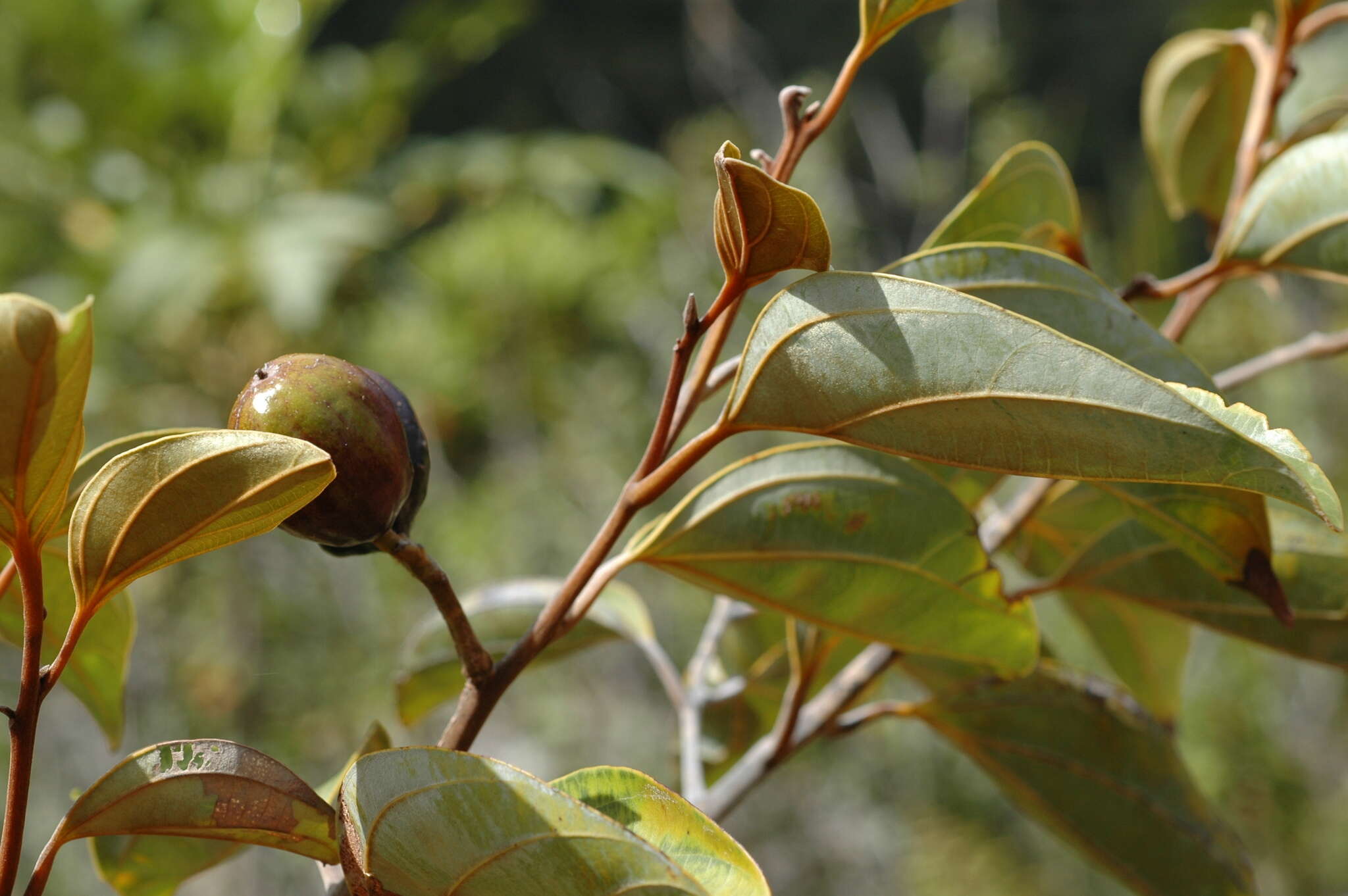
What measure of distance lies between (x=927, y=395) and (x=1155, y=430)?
0.14 feet

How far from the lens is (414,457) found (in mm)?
273

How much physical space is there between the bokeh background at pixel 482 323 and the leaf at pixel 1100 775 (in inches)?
28.4

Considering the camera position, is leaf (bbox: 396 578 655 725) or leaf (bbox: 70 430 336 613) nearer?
leaf (bbox: 70 430 336 613)

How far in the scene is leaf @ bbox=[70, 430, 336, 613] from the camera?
0.20 meters

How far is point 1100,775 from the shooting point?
40 centimetres

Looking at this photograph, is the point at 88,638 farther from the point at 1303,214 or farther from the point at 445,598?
the point at 1303,214

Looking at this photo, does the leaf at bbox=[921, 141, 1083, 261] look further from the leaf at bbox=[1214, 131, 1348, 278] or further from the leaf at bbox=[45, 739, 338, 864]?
the leaf at bbox=[45, 739, 338, 864]

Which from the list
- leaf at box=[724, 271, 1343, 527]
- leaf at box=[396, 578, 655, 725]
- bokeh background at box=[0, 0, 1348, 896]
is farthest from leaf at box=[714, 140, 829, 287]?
bokeh background at box=[0, 0, 1348, 896]

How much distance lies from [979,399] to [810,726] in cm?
22

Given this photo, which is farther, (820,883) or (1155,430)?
(820,883)

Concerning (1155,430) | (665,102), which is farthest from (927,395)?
(665,102)

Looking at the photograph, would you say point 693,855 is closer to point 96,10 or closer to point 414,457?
point 414,457

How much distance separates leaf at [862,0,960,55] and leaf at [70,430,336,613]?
0.18m

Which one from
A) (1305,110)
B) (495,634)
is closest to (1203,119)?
(1305,110)
